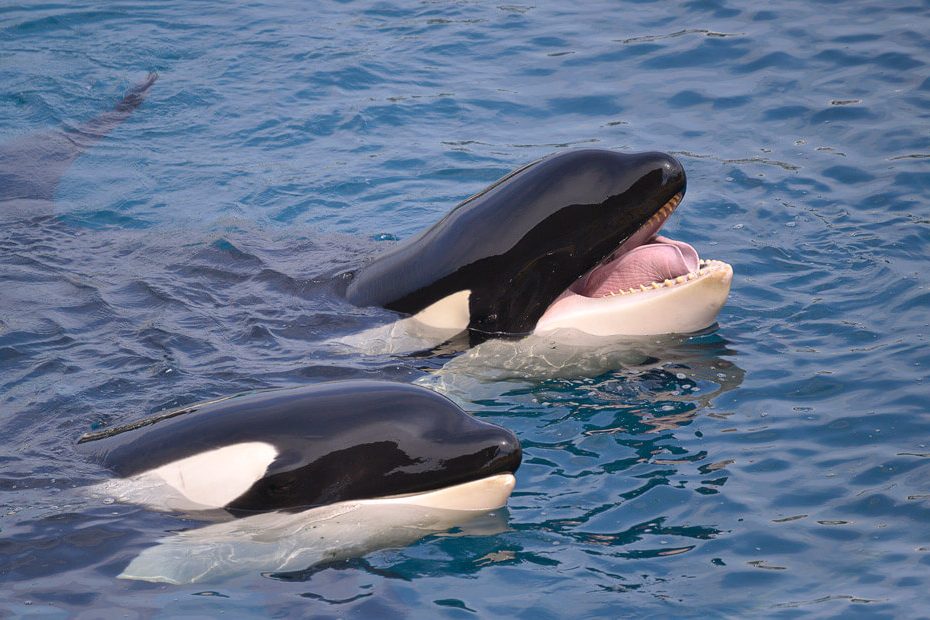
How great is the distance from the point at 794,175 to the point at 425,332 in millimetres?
5032

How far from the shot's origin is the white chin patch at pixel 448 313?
834 centimetres

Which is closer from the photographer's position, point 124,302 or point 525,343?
point 525,343

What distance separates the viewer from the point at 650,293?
830 cm

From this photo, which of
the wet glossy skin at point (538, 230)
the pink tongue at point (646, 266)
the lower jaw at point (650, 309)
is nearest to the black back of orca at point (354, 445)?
the wet glossy skin at point (538, 230)

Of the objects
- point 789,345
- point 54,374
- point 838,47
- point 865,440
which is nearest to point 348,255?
point 54,374

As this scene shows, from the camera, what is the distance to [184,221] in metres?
11.7

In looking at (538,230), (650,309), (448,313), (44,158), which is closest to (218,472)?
(448,313)

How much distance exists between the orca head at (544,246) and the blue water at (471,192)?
513 millimetres

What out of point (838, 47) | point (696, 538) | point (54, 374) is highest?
point (838, 47)

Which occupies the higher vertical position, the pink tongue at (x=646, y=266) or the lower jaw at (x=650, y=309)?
the pink tongue at (x=646, y=266)

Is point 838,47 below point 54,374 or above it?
above

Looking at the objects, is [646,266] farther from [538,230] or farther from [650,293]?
[538,230]

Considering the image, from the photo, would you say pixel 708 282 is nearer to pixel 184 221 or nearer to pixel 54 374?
pixel 54 374

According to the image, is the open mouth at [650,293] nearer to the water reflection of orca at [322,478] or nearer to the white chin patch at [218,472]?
the water reflection of orca at [322,478]
